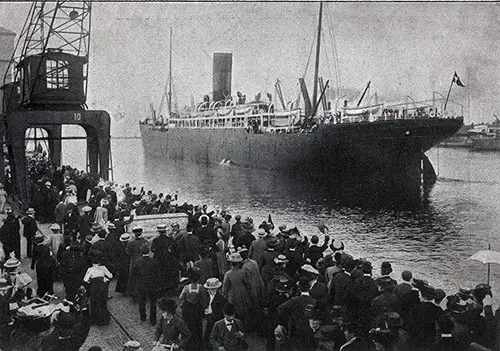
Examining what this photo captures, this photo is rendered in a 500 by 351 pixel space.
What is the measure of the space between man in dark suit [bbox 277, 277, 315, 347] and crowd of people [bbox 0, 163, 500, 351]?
12mm

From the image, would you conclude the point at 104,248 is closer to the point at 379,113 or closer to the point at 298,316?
the point at 298,316

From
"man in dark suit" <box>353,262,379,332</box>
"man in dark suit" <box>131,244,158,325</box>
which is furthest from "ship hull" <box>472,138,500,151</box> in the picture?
"man in dark suit" <box>131,244,158,325</box>

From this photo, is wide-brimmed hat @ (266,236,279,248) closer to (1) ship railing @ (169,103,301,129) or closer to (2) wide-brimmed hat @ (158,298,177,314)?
(2) wide-brimmed hat @ (158,298,177,314)

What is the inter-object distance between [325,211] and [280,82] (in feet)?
119

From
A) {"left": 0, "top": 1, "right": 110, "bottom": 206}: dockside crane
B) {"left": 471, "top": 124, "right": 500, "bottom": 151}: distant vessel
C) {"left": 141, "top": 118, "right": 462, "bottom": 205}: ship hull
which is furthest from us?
{"left": 471, "top": 124, "right": 500, "bottom": 151}: distant vessel

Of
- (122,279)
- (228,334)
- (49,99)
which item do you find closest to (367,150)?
(49,99)

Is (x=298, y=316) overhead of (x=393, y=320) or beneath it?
beneath

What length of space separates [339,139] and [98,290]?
3667 cm

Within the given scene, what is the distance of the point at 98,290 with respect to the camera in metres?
7.93

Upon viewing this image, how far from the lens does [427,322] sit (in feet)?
19.2

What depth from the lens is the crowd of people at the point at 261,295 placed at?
5.57 meters

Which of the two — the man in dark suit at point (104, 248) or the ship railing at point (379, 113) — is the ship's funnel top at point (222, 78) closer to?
the ship railing at point (379, 113)

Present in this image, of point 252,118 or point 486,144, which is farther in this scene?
point 486,144

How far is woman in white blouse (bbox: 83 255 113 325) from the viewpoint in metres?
7.90
